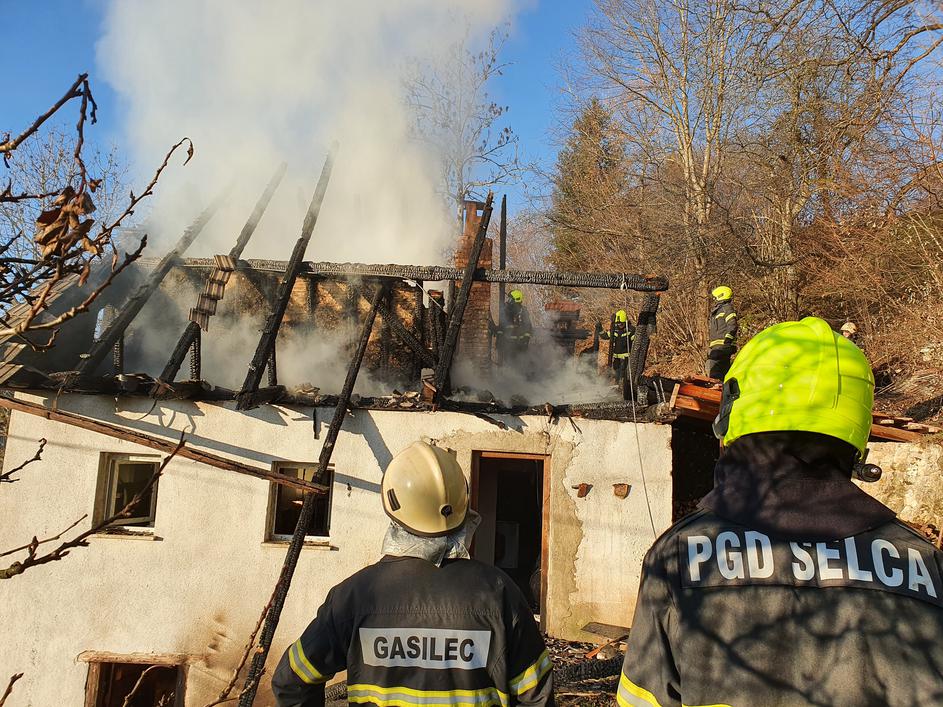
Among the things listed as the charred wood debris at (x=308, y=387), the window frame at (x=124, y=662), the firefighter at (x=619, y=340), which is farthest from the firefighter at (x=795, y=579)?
the firefighter at (x=619, y=340)

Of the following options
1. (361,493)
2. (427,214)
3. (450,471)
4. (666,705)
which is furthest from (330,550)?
(427,214)

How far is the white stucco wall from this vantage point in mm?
7699

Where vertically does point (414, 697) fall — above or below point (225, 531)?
above

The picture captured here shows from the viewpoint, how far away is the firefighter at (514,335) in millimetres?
12416

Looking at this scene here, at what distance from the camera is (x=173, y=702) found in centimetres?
788

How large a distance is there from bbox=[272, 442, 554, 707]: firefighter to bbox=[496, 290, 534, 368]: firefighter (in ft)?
33.2

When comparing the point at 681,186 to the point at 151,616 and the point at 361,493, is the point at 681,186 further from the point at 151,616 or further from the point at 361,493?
the point at 151,616

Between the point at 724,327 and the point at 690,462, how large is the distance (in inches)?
108

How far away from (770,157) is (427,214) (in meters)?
8.60

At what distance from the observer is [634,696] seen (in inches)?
56.5

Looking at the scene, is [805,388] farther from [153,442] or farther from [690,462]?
[690,462]

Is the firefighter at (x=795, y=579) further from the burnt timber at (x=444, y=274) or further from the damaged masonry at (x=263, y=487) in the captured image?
the burnt timber at (x=444, y=274)

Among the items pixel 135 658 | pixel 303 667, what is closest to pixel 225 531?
pixel 135 658

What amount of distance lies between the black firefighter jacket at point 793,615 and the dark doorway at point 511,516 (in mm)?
8345
